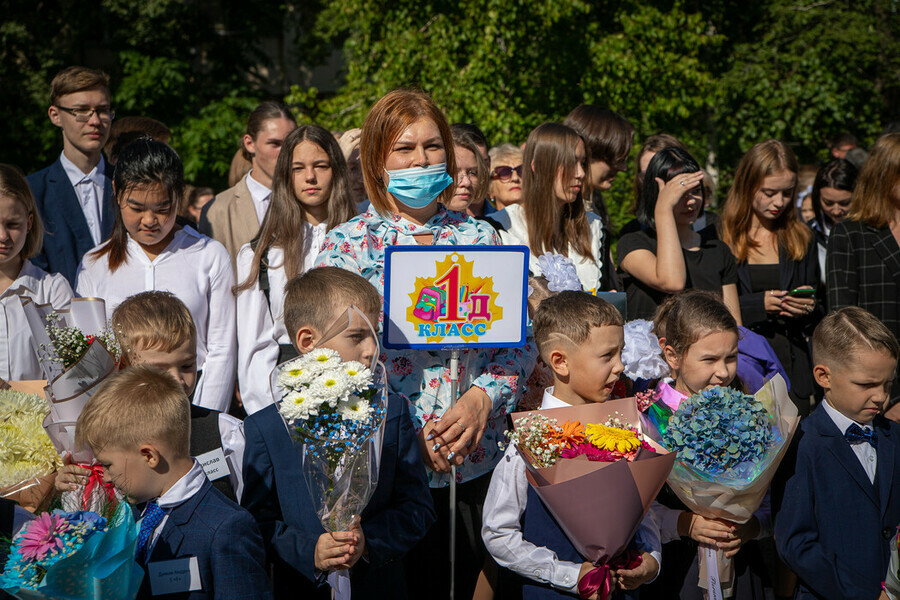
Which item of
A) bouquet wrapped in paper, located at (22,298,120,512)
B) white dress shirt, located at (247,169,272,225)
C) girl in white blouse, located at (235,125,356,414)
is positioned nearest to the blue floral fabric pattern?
bouquet wrapped in paper, located at (22,298,120,512)

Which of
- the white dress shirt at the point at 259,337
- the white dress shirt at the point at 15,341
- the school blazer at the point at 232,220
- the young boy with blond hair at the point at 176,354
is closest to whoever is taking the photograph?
the young boy with blond hair at the point at 176,354

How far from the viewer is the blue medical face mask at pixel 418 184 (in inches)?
144

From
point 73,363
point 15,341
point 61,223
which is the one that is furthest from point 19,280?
point 73,363

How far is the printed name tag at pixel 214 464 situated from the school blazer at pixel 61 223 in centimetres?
222

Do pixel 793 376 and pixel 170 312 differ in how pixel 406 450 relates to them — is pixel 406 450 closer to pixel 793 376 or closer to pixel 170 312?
pixel 170 312

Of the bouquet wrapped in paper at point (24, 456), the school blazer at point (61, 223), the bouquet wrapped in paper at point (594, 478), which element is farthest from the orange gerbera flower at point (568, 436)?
the school blazer at point (61, 223)

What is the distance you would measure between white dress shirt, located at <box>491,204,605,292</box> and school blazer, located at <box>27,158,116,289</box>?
2.39 m

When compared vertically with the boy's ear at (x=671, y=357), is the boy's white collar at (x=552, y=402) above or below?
below

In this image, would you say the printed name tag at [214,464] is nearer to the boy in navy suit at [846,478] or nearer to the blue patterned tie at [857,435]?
the boy in navy suit at [846,478]

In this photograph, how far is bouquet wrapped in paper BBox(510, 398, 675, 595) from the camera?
2939 millimetres

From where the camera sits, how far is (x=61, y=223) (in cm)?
524

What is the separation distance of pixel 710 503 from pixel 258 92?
17307 millimetres

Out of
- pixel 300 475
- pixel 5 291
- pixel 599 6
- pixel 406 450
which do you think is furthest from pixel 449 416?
pixel 599 6

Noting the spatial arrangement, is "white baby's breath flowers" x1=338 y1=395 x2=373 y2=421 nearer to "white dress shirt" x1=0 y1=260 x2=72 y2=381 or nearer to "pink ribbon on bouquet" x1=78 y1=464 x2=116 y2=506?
"pink ribbon on bouquet" x1=78 y1=464 x2=116 y2=506
